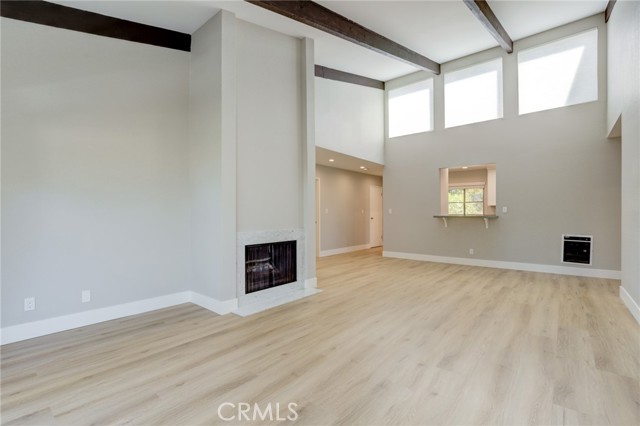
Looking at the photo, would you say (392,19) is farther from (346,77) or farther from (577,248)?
(577,248)

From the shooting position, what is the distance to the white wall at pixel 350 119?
18.7 feet

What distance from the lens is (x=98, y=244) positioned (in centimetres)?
320

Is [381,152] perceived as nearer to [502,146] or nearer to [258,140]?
[502,146]

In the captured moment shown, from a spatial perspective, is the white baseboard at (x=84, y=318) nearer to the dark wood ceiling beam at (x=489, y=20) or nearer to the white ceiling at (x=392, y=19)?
the white ceiling at (x=392, y=19)

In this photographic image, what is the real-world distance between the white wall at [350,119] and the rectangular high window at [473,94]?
62.4 inches

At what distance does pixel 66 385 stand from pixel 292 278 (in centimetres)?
268

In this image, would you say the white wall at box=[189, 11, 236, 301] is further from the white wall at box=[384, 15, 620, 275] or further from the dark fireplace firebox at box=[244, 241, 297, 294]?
the white wall at box=[384, 15, 620, 275]

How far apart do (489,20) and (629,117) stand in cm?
239

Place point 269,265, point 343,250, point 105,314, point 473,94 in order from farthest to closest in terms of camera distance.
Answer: point 343,250, point 473,94, point 269,265, point 105,314

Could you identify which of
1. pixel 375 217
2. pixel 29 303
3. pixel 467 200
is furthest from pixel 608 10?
pixel 29 303

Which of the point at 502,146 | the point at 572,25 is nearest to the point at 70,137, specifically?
the point at 502,146

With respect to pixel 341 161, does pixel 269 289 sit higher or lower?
lower

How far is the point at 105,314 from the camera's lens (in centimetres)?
→ 323

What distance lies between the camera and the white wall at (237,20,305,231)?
12.2 feet
